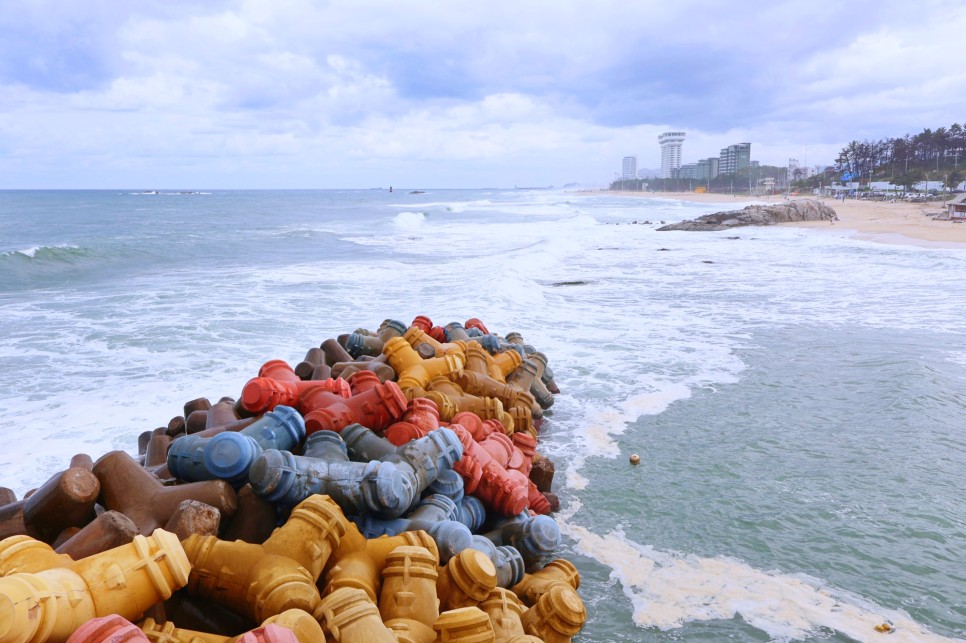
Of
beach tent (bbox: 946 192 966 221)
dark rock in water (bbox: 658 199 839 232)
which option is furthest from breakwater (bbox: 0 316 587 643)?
beach tent (bbox: 946 192 966 221)

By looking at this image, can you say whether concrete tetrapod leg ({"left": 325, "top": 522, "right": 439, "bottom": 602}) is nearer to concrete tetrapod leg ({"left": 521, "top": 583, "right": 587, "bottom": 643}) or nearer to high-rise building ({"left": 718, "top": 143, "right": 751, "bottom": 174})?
concrete tetrapod leg ({"left": 521, "top": 583, "right": 587, "bottom": 643})

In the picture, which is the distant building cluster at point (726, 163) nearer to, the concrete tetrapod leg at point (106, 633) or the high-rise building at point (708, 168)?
the high-rise building at point (708, 168)

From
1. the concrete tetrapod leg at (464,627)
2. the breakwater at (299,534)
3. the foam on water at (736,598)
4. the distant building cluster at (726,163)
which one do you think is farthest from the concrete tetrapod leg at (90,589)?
the distant building cluster at (726,163)

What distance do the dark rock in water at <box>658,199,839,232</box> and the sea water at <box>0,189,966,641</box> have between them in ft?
71.6

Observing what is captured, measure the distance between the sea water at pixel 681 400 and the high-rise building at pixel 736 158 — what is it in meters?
161

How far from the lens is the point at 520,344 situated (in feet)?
31.2

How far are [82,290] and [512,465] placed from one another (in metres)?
18.4

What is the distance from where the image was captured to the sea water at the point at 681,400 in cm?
488

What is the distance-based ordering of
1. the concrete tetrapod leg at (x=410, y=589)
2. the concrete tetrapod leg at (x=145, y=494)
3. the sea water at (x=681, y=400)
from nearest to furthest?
1. the concrete tetrapod leg at (x=410, y=589)
2. the concrete tetrapod leg at (x=145, y=494)
3. the sea water at (x=681, y=400)

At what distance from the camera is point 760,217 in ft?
159

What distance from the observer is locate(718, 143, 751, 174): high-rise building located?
6752 inches

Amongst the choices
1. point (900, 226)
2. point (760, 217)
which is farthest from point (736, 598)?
point (760, 217)

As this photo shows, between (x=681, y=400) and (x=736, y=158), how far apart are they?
178936mm

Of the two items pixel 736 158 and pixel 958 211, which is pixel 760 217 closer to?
pixel 958 211
